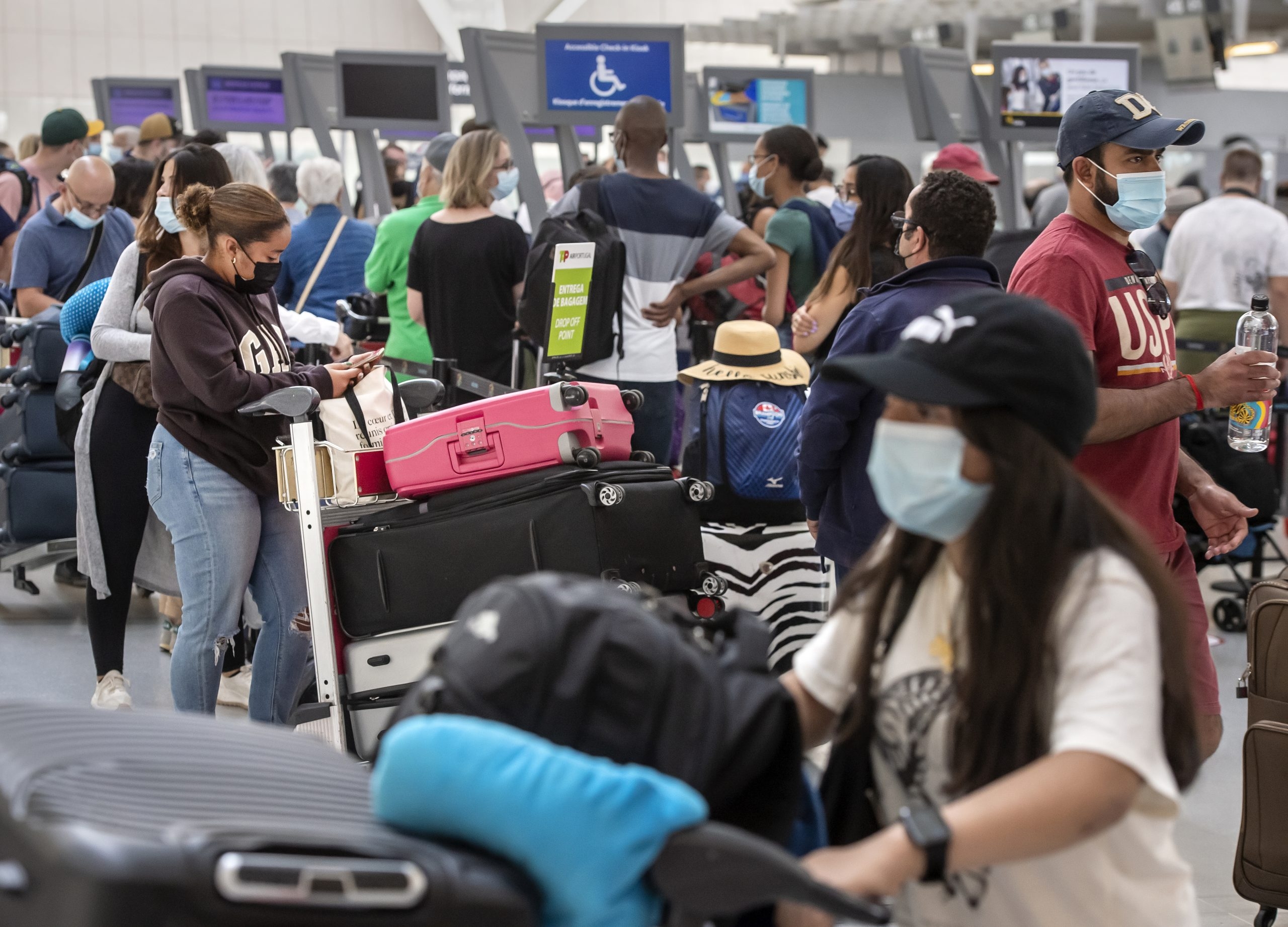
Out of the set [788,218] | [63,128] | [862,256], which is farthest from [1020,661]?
[63,128]

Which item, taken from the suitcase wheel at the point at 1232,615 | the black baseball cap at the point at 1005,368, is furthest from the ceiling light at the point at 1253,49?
the black baseball cap at the point at 1005,368

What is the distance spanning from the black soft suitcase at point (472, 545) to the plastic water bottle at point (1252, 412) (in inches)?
54.2

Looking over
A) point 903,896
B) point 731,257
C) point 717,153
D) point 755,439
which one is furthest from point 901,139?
point 903,896

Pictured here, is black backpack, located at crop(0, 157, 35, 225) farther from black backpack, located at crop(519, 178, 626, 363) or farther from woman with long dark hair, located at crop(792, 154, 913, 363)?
woman with long dark hair, located at crop(792, 154, 913, 363)

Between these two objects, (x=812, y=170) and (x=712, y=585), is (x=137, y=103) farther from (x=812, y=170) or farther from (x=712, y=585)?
(x=712, y=585)

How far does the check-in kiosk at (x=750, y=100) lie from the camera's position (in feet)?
35.4

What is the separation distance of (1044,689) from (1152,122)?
1766mm

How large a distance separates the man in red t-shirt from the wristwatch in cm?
144

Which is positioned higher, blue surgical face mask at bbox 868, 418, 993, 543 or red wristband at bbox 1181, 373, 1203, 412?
blue surgical face mask at bbox 868, 418, 993, 543

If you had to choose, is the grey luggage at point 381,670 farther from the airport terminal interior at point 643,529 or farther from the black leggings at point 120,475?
the black leggings at point 120,475

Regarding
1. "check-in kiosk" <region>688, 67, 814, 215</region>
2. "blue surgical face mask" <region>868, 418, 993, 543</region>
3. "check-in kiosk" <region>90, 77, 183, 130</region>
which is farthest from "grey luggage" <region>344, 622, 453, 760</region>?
"check-in kiosk" <region>90, 77, 183, 130</region>

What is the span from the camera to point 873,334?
2.86m

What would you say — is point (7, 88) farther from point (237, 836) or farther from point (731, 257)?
point (237, 836)

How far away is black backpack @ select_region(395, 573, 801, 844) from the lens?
1249 mm
